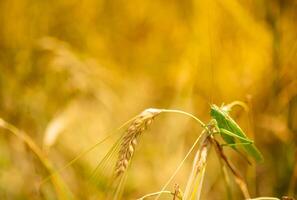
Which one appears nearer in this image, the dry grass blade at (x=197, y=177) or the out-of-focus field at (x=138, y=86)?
the dry grass blade at (x=197, y=177)

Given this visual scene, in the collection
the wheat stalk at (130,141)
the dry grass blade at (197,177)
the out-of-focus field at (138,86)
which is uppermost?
the out-of-focus field at (138,86)

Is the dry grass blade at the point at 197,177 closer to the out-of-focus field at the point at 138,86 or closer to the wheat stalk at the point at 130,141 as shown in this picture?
the wheat stalk at the point at 130,141

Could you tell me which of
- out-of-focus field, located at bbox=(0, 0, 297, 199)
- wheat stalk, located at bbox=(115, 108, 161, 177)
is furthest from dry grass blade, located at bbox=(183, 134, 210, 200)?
out-of-focus field, located at bbox=(0, 0, 297, 199)

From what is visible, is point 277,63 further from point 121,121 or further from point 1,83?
point 1,83

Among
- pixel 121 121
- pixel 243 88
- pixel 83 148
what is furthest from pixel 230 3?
pixel 83 148

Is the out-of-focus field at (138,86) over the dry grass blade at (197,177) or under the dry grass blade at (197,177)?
over

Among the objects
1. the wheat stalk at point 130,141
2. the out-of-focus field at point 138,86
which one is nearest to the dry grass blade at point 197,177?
the wheat stalk at point 130,141

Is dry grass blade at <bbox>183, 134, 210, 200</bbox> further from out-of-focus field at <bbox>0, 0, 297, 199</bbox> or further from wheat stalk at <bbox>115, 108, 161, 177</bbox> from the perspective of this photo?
out-of-focus field at <bbox>0, 0, 297, 199</bbox>
